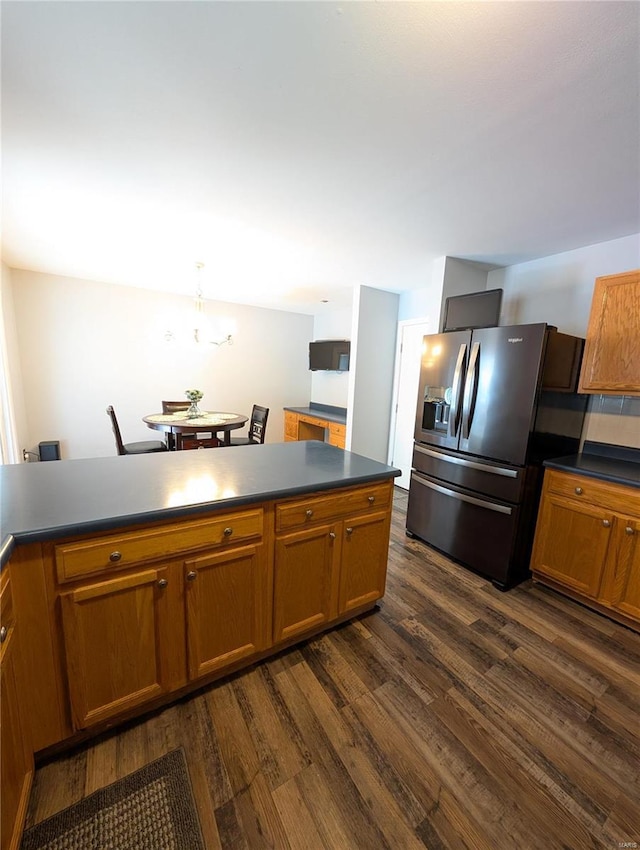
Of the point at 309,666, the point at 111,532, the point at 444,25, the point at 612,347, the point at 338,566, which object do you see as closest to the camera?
the point at 444,25

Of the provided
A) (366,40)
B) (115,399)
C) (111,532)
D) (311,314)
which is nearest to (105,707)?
(111,532)

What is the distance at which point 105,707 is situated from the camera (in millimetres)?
1218

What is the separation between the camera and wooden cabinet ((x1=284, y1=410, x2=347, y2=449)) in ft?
15.7

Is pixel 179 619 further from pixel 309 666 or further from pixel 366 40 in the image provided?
pixel 366 40

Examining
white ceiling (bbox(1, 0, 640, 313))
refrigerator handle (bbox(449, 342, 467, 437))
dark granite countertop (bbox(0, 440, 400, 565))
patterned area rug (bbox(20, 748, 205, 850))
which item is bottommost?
patterned area rug (bbox(20, 748, 205, 850))

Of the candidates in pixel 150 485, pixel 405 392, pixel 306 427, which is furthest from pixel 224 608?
pixel 306 427

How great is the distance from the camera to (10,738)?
91 centimetres

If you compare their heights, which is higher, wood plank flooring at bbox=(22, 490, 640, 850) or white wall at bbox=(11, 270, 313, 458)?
white wall at bbox=(11, 270, 313, 458)

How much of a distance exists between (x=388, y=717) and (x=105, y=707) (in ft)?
3.65

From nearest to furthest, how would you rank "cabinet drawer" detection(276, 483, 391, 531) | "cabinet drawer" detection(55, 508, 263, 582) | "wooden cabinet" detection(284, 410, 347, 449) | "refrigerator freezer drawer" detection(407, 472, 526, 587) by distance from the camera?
"cabinet drawer" detection(55, 508, 263, 582), "cabinet drawer" detection(276, 483, 391, 531), "refrigerator freezer drawer" detection(407, 472, 526, 587), "wooden cabinet" detection(284, 410, 347, 449)

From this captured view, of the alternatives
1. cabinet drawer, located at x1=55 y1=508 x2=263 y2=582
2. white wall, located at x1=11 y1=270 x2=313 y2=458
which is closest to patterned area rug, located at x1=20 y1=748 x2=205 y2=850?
cabinet drawer, located at x1=55 y1=508 x2=263 y2=582

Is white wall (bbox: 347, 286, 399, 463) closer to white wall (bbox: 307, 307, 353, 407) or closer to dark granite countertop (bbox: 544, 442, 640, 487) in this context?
white wall (bbox: 307, 307, 353, 407)

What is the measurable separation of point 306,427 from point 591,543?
A: 408 centimetres

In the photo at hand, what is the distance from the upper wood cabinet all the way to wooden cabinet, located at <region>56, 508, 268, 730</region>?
237 cm
